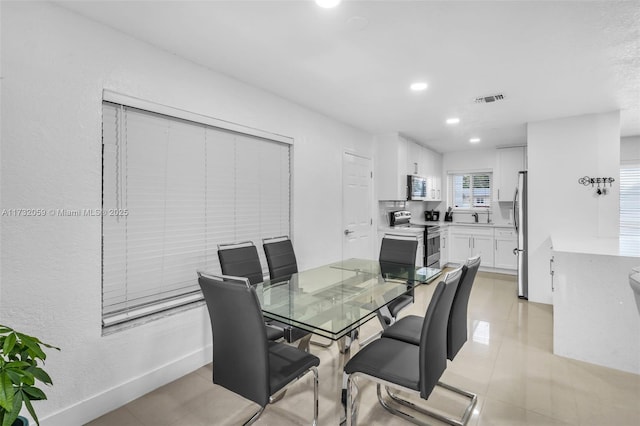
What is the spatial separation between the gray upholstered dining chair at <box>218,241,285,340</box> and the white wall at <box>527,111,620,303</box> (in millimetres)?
3826

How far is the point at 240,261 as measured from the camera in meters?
2.53

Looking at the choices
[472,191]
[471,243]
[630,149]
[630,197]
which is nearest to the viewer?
[630,149]

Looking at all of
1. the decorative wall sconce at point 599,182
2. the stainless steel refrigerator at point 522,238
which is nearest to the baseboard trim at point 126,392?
the stainless steel refrigerator at point 522,238

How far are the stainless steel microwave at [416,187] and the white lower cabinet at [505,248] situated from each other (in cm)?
157

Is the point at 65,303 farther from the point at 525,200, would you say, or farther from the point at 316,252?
the point at 525,200

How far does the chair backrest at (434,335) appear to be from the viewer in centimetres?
145

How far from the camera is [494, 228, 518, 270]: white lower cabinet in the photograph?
5.76 meters

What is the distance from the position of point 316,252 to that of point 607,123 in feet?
13.0

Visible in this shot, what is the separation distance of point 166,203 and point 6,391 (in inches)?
62.7

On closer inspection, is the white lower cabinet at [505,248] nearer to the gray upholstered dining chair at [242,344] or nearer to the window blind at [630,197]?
the window blind at [630,197]

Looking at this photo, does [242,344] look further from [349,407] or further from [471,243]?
[471,243]

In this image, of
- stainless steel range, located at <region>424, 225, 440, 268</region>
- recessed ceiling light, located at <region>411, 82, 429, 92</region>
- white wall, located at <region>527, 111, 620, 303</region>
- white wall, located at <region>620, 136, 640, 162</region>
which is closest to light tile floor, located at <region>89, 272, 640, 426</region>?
white wall, located at <region>527, 111, 620, 303</region>

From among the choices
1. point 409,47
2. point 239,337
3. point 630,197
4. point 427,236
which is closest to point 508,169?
point 630,197

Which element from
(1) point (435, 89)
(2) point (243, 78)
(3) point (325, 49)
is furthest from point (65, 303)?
(1) point (435, 89)
